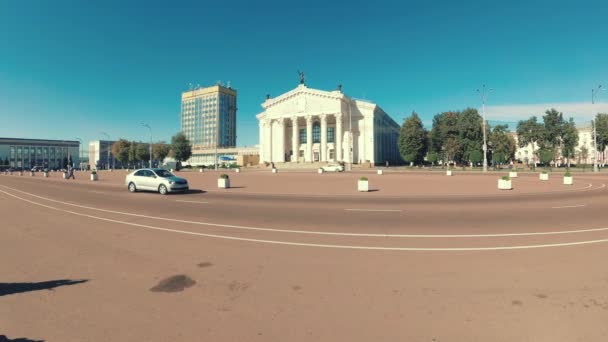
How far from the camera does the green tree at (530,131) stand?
233 ft

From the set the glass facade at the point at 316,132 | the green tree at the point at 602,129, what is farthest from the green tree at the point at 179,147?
the green tree at the point at 602,129

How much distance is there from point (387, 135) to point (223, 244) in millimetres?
103197

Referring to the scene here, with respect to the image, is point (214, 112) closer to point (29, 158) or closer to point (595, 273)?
A: point (29, 158)

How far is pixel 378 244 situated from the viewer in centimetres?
671

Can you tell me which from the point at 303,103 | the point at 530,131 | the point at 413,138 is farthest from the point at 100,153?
the point at 530,131

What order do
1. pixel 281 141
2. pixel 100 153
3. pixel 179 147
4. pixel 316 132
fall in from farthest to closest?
pixel 100 153
pixel 316 132
pixel 281 141
pixel 179 147

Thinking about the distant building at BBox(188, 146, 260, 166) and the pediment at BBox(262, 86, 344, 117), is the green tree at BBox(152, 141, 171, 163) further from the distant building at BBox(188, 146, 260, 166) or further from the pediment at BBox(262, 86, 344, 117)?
the pediment at BBox(262, 86, 344, 117)

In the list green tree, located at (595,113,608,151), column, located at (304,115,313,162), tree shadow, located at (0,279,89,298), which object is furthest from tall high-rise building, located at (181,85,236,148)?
tree shadow, located at (0,279,89,298)

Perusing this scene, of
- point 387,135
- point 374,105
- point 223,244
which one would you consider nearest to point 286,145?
point 374,105

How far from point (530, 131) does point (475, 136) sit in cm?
1891

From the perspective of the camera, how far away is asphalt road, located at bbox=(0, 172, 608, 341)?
10.9ft

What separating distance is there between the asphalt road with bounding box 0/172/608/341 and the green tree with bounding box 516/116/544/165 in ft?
263

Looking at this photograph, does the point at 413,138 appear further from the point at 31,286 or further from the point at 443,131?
the point at 31,286

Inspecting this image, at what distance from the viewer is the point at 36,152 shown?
126m
